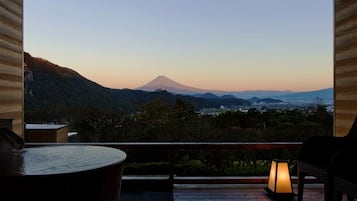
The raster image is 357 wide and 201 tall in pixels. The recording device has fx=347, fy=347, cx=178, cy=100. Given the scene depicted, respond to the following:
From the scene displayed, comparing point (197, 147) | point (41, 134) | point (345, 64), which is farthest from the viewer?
point (41, 134)

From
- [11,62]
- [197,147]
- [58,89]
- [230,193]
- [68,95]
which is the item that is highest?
[11,62]

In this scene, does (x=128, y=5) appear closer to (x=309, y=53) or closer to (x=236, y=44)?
(x=236, y=44)

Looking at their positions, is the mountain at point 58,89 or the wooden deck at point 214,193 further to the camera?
the mountain at point 58,89

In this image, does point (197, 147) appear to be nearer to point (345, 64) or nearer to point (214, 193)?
point (214, 193)

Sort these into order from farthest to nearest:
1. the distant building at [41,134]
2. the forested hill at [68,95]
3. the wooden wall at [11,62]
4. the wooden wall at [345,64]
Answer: the forested hill at [68,95] → the distant building at [41,134] → the wooden wall at [345,64] → the wooden wall at [11,62]

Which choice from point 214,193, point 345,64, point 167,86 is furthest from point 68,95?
point 345,64

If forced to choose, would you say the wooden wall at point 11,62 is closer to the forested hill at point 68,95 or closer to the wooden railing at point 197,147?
the wooden railing at point 197,147

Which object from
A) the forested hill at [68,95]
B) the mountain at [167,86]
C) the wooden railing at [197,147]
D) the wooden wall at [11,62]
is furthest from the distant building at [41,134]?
the mountain at [167,86]

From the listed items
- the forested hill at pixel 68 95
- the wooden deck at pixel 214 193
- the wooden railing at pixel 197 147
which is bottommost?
the wooden deck at pixel 214 193
